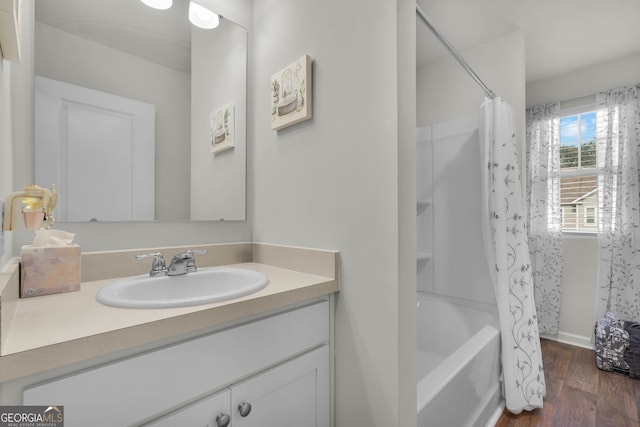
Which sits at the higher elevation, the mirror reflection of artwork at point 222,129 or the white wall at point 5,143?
the mirror reflection of artwork at point 222,129

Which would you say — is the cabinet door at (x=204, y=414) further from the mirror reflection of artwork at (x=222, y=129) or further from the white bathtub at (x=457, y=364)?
the mirror reflection of artwork at (x=222, y=129)

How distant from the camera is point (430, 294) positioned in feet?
7.62

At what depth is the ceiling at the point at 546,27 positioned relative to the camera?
192cm

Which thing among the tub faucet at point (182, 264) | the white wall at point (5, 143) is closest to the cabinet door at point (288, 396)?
the tub faucet at point (182, 264)

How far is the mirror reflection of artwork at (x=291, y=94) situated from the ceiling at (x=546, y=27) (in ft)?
4.09

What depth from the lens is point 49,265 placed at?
0.88 metres

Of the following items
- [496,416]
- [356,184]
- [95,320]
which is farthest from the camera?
[496,416]

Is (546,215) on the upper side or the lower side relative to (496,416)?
upper

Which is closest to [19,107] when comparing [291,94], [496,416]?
[291,94]

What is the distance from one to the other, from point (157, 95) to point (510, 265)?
2106 mm

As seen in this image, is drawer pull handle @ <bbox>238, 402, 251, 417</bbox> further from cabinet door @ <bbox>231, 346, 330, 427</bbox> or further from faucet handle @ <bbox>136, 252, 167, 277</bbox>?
faucet handle @ <bbox>136, 252, 167, 277</bbox>

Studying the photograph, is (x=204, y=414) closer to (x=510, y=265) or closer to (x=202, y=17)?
(x=202, y=17)

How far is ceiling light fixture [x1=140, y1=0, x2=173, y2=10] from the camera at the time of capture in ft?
4.17

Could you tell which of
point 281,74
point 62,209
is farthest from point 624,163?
point 62,209
